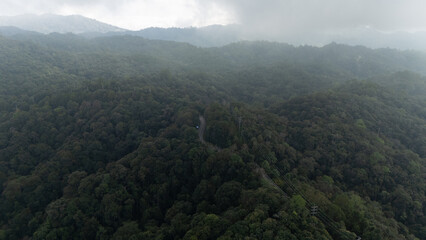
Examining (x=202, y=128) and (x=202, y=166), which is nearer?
(x=202, y=166)

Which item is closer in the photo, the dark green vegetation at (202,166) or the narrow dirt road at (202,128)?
the dark green vegetation at (202,166)

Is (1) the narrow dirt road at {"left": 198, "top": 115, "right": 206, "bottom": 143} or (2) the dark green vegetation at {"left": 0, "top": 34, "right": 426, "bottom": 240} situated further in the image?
(1) the narrow dirt road at {"left": 198, "top": 115, "right": 206, "bottom": 143}

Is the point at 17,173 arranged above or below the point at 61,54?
below

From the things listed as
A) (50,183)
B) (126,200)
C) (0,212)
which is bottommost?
(0,212)

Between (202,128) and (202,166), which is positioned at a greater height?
(202,128)

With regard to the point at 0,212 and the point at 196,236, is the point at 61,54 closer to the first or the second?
the point at 0,212

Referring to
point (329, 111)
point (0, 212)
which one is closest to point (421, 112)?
point (329, 111)

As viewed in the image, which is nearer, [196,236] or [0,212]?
[196,236]

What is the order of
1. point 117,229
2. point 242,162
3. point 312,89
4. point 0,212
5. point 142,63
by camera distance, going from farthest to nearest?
point 142,63 → point 312,89 → point 0,212 → point 242,162 → point 117,229
